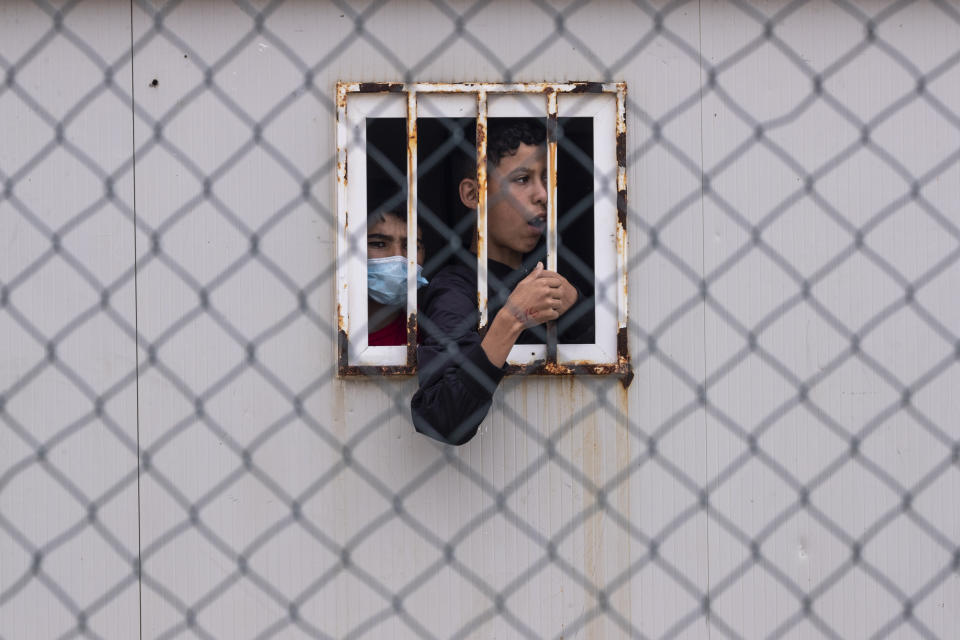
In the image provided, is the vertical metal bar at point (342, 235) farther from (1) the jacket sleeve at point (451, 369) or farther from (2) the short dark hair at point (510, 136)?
(2) the short dark hair at point (510, 136)

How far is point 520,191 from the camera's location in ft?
7.63

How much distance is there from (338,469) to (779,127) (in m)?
1.20

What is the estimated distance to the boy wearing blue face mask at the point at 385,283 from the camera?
7.67ft

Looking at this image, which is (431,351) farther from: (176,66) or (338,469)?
(176,66)

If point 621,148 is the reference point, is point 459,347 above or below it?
below

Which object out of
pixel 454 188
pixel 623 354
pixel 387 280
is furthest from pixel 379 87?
pixel 623 354

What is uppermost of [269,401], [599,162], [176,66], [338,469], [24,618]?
[176,66]

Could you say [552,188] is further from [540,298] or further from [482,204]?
[540,298]

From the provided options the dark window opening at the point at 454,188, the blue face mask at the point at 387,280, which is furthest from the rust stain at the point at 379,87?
the blue face mask at the point at 387,280

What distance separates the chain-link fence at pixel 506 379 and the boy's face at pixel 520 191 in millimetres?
173

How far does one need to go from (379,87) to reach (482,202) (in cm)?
33

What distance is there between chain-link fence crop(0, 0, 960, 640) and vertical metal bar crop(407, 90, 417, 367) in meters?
0.08

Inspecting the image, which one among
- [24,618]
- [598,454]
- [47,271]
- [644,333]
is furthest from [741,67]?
[24,618]

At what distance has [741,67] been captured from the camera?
7.51 feet
